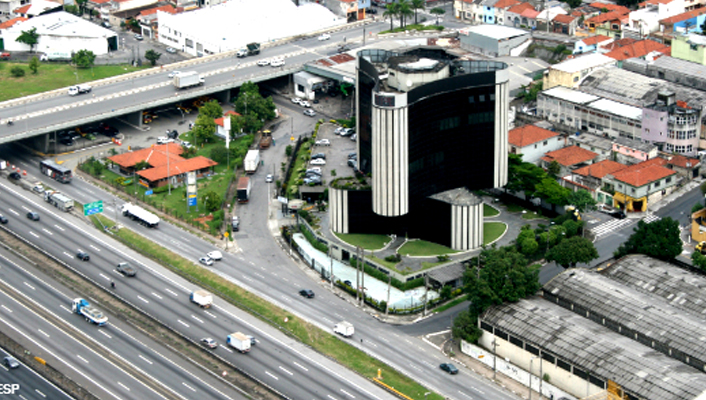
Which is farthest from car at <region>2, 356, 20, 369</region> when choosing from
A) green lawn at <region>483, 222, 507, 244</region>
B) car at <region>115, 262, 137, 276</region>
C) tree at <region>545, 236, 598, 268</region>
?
tree at <region>545, 236, 598, 268</region>

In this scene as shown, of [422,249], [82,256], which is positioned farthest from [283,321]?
[82,256]

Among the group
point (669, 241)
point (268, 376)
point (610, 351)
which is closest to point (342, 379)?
point (268, 376)

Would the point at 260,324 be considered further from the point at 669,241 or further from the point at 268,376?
the point at 669,241

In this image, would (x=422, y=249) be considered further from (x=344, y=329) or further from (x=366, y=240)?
(x=344, y=329)

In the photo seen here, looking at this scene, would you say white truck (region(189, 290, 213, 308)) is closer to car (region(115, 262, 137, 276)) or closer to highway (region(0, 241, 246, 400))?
highway (region(0, 241, 246, 400))

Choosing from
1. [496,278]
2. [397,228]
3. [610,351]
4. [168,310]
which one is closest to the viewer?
[610,351]

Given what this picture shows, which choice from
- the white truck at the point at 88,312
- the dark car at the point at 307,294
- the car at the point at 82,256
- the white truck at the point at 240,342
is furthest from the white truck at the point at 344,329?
the car at the point at 82,256

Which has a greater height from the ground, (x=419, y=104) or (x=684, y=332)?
(x=419, y=104)
